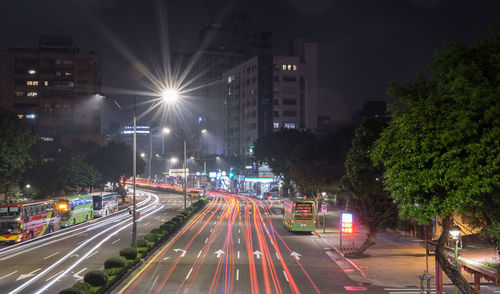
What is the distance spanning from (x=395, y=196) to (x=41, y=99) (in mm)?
138164

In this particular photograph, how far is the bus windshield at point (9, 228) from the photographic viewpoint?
38.8 meters

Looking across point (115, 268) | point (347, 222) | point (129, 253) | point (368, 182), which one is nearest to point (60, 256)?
point (129, 253)

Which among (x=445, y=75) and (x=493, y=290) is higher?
(x=445, y=75)

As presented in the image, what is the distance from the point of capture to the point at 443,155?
45.7ft

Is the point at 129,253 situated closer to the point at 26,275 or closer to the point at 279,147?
the point at 26,275

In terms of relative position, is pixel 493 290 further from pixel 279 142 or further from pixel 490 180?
pixel 279 142

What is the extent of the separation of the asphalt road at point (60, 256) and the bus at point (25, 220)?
0.98 m

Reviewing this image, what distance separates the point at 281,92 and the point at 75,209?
297 ft

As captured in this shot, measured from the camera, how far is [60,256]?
3312 centimetres

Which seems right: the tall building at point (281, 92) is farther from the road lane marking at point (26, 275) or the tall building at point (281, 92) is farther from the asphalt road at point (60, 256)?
the road lane marking at point (26, 275)

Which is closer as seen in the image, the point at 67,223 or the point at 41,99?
the point at 67,223

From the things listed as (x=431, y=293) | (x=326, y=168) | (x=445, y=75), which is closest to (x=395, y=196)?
(x=445, y=75)

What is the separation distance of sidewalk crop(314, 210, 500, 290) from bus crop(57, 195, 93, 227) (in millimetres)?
29576

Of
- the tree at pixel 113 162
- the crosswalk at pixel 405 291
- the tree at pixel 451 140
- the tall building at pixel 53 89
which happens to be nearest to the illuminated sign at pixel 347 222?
the crosswalk at pixel 405 291
